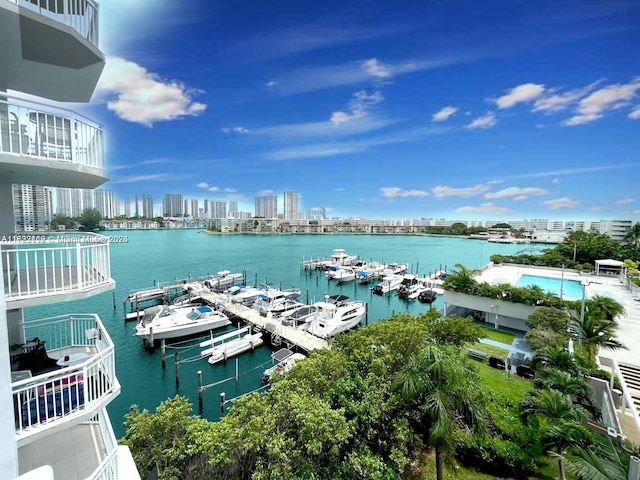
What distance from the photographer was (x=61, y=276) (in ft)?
17.2

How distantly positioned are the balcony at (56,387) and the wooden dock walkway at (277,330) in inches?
507

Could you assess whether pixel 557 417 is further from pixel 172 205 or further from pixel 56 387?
pixel 172 205

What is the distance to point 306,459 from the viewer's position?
7156mm

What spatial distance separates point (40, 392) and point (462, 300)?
76.1ft

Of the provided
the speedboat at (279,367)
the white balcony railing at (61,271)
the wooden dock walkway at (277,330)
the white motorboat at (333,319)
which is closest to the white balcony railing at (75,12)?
the white balcony railing at (61,271)

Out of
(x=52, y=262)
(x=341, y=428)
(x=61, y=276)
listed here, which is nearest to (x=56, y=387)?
(x=61, y=276)

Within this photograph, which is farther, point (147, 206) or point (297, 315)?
point (147, 206)

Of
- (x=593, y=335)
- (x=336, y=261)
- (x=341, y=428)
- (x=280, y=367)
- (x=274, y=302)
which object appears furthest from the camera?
(x=336, y=261)

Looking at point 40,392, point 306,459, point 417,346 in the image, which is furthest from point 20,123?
point 417,346

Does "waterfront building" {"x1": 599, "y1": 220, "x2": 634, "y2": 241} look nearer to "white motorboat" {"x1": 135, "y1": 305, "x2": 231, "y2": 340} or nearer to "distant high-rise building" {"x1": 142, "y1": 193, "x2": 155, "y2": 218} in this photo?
"white motorboat" {"x1": 135, "y1": 305, "x2": 231, "y2": 340}

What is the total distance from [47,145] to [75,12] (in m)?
2.88

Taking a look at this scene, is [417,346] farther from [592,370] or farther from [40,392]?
[40,392]

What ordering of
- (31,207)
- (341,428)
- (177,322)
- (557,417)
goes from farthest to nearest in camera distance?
(177,322) → (557,417) → (31,207) → (341,428)

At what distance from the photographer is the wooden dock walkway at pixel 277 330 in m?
20.4
